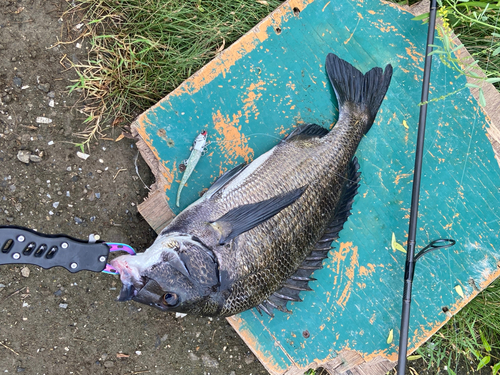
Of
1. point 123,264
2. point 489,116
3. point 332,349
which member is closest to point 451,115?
point 489,116

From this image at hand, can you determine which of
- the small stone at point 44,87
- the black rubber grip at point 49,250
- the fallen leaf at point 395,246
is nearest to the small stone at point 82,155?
the small stone at point 44,87

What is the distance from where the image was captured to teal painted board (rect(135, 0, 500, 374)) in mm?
2986

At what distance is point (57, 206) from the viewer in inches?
122

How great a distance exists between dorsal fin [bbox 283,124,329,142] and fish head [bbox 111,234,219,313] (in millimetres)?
1122

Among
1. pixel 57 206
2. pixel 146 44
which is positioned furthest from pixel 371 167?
pixel 57 206

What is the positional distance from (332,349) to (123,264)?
191 cm

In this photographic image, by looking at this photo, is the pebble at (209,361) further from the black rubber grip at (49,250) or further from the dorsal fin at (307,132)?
the dorsal fin at (307,132)

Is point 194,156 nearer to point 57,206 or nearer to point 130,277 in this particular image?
point 130,277

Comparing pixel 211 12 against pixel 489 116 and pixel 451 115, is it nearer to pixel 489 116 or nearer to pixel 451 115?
pixel 451 115

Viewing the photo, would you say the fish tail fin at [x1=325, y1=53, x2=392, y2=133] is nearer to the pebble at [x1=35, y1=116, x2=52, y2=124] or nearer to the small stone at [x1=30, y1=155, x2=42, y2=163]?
the pebble at [x1=35, y1=116, x2=52, y2=124]

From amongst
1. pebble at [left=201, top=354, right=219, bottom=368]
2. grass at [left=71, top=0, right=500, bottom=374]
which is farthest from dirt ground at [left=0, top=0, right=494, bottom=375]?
pebble at [left=201, top=354, right=219, bottom=368]

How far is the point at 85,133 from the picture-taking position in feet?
10.3

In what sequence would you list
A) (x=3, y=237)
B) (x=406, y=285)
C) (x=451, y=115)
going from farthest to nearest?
(x=451, y=115)
(x=406, y=285)
(x=3, y=237)

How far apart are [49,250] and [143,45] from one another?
1.87 metres
